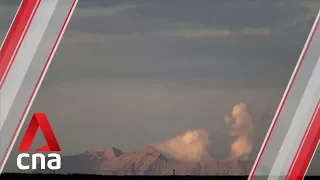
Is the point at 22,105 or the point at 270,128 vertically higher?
the point at 270,128

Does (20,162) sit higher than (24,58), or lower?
lower

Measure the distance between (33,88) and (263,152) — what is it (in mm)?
2394

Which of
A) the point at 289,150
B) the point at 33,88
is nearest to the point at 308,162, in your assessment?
the point at 289,150

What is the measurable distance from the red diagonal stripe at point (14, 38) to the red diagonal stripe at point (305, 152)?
2.94 m

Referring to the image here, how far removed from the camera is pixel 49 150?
5645 mm

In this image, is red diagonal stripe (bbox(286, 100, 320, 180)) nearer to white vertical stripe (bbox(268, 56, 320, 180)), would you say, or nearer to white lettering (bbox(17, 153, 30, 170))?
white vertical stripe (bbox(268, 56, 320, 180))

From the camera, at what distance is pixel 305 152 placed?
579 centimetres

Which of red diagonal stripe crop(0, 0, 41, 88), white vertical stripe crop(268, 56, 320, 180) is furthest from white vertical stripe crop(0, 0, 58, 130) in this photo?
white vertical stripe crop(268, 56, 320, 180)

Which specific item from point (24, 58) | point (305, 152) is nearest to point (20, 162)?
point (24, 58)

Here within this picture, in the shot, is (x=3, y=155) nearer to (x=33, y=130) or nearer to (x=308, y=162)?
(x=33, y=130)

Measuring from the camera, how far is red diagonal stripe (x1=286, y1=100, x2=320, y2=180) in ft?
18.8

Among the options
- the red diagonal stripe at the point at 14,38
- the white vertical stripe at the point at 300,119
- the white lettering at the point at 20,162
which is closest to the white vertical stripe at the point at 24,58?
the red diagonal stripe at the point at 14,38

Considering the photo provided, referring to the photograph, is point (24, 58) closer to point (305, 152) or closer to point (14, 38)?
point (14, 38)

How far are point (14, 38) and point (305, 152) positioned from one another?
306 cm
